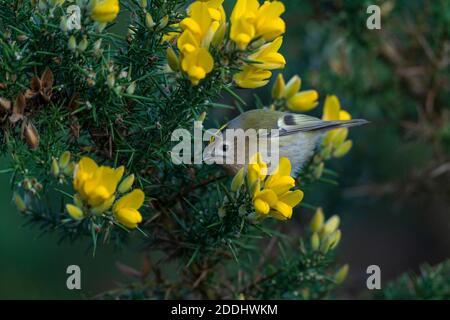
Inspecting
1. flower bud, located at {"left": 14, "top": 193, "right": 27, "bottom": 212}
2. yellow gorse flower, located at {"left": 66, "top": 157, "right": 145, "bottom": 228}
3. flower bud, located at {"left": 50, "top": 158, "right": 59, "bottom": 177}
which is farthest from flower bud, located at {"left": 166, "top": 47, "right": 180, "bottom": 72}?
flower bud, located at {"left": 14, "top": 193, "right": 27, "bottom": 212}

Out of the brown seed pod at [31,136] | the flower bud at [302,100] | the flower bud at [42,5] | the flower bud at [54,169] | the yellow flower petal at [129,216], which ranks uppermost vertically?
the flower bud at [42,5]

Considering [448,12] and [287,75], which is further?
[287,75]

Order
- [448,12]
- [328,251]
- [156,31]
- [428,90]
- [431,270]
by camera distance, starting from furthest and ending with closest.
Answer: [428,90], [448,12], [431,270], [328,251], [156,31]

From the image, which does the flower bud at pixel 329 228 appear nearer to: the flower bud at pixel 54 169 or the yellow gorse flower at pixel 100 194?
the yellow gorse flower at pixel 100 194

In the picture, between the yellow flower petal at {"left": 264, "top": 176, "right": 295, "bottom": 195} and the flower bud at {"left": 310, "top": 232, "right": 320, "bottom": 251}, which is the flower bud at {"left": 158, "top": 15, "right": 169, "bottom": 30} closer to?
the yellow flower petal at {"left": 264, "top": 176, "right": 295, "bottom": 195}

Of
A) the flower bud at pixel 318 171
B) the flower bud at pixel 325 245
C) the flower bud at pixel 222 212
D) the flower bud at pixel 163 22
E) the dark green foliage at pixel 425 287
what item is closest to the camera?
the flower bud at pixel 163 22

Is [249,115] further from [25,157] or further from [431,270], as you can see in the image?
[431,270]

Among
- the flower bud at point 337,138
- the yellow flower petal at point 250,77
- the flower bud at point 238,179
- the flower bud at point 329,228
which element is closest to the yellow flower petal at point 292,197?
the flower bud at point 238,179

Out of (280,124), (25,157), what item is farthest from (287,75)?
(25,157)
